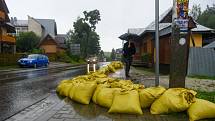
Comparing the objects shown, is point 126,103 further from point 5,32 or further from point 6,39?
point 5,32

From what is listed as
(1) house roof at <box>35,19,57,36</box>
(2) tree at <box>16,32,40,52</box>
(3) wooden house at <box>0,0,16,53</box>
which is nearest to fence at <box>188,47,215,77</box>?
(3) wooden house at <box>0,0,16,53</box>

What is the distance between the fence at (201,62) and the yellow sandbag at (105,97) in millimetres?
13063

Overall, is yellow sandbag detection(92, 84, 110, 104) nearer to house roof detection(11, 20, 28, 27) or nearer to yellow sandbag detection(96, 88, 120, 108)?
yellow sandbag detection(96, 88, 120, 108)

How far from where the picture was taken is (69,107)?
8492 mm

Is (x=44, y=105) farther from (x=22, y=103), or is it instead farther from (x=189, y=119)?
(x=189, y=119)

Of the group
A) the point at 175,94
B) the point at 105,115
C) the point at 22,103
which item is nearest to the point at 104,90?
the point at 105,115

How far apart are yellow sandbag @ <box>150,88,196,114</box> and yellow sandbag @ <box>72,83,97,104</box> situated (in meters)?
1.87

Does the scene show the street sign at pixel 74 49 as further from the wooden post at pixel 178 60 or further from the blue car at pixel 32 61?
the wooden post at pixel 178 60

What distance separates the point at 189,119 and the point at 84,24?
91850 mm

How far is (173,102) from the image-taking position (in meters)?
7.34

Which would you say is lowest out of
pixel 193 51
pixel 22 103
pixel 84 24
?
pixel 22 103

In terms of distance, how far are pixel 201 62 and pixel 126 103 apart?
47.4 ft

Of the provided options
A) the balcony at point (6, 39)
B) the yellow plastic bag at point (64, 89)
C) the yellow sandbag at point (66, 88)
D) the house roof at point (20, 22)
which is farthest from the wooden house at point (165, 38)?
the house roof at point (20, 22)

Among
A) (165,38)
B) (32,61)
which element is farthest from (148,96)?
(32,61)
